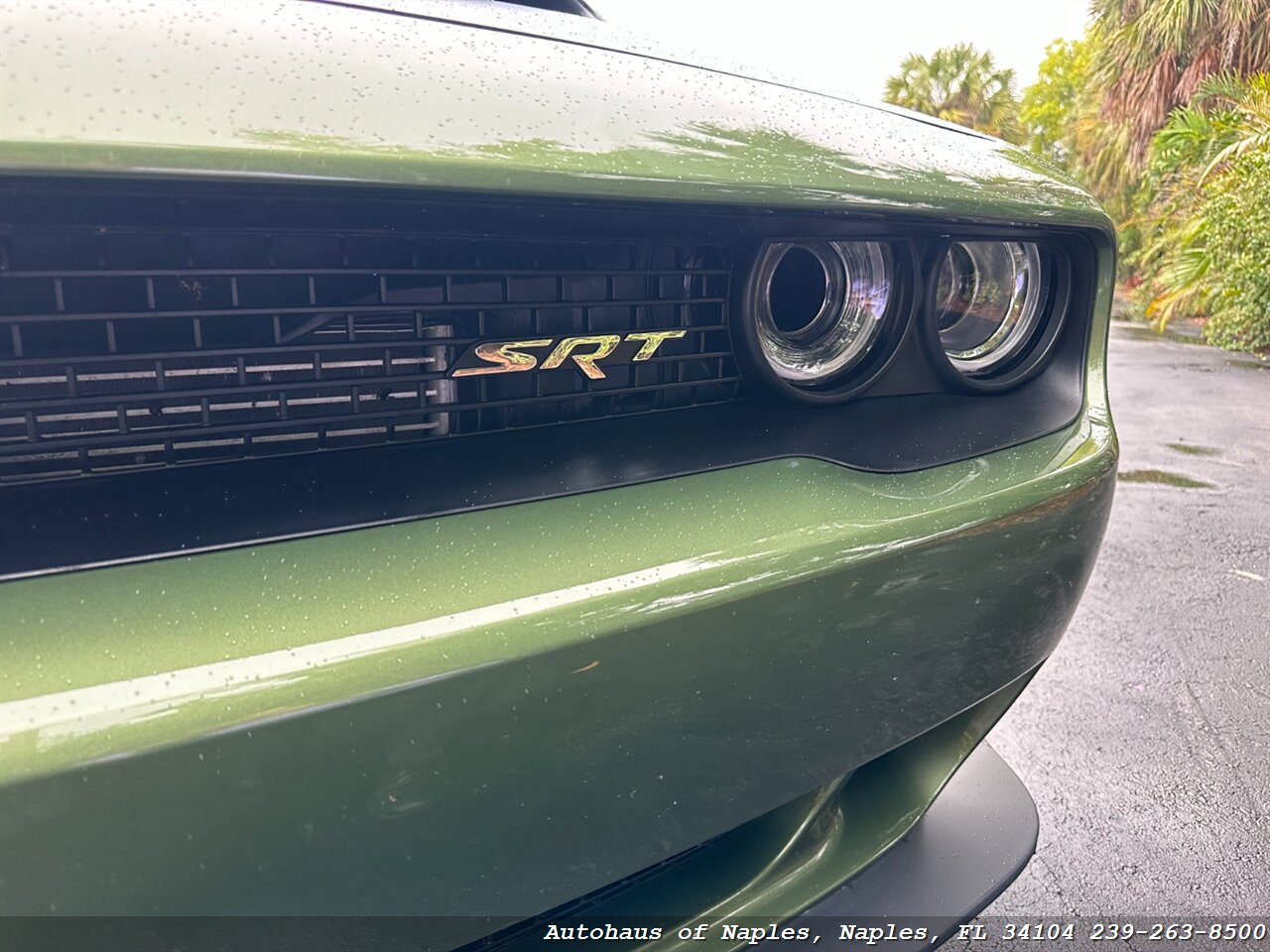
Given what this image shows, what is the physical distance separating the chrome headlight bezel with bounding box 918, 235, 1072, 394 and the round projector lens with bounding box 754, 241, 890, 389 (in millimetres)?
117

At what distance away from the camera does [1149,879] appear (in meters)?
1.74

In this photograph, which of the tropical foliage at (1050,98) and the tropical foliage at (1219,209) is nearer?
the tropical foliage at (1219,209)

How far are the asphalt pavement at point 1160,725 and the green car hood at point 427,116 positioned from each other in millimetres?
1373

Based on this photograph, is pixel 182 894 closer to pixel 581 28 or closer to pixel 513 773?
pixel 513 773

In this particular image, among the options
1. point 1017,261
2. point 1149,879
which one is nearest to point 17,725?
point 1017,261

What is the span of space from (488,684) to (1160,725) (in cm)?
222

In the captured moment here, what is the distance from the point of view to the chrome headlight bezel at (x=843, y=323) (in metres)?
1.06

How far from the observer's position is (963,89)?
87.4 feet

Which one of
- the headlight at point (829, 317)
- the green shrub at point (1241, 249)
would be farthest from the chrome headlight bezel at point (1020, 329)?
the green shrub at point (1241, 249)

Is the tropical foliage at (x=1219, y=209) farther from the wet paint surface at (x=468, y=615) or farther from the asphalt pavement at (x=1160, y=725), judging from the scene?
the wet paint surface at (x=468, y=615)

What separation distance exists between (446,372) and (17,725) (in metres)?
0.43

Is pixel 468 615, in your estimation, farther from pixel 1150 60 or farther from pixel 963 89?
pixel 963 89

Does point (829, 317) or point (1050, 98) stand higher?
point (1050, 98)

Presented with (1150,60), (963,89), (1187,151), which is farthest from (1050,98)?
(1187,151)
